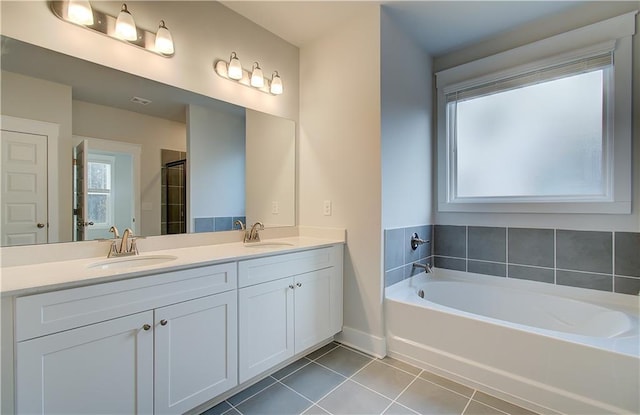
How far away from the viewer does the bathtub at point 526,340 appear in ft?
4.59

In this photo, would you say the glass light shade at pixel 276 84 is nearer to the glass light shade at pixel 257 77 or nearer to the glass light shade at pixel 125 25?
the glass light shade at pixel 257 77

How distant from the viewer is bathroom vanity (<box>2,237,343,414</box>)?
101 cm

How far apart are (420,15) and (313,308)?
2.28 metres

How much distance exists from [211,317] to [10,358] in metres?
0.70

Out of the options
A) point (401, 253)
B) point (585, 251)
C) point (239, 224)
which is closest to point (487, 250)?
point (585, 251)

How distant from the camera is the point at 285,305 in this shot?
1.86 m

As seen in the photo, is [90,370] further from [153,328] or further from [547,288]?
[547,288]

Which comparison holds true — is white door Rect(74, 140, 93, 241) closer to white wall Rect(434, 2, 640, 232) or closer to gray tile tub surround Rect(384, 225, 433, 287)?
gray tile tub surround Rect(384, 225, 433, 287)

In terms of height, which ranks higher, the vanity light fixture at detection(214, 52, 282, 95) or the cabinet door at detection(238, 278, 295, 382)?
the vanity light fixture at detection(214, 52, 282, 95)

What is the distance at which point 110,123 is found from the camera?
63.9 inches

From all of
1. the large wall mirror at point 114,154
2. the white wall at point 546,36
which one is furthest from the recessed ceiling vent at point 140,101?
the white wall at point 546,36

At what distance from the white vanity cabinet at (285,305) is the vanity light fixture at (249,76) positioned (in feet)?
4.41

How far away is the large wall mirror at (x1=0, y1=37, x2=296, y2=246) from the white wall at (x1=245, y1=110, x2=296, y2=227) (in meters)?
0.01

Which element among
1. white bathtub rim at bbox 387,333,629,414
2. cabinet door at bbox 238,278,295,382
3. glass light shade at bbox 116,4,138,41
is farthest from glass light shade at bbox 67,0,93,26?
white bathtub rim at bbox 387,333,629,414
